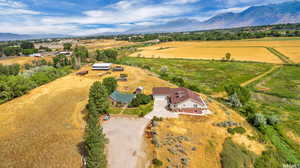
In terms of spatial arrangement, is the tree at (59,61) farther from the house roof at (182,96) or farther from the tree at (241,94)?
the tree at (241,94)

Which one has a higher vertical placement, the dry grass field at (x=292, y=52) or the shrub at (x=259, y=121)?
the dry grass field at (x=292, y=52)

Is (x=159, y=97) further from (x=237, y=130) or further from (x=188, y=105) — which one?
(x=237, y=130)

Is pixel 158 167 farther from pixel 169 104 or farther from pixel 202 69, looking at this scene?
pixel 202 69

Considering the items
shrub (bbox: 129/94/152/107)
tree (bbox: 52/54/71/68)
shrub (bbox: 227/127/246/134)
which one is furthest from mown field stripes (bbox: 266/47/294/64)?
tree (bbox: 52/54/71/68)

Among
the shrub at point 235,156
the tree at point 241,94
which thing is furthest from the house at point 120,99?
the tree at point 241,94

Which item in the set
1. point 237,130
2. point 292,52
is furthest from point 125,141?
point 292,52

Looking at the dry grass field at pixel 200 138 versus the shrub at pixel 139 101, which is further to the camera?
the shrub at pixel 139 101
